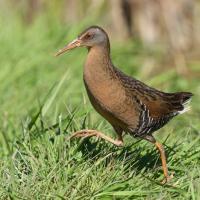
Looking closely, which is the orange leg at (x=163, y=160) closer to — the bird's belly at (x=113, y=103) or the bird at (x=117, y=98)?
the bird at (x=117, y=98)

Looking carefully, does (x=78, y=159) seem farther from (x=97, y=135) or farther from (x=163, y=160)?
(x=163, y=160)

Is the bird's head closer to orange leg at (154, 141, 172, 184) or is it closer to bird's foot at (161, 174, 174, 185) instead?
orange leg at (154, 141, 172, 184)

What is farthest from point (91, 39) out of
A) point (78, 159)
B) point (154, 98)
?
point (78, 159)

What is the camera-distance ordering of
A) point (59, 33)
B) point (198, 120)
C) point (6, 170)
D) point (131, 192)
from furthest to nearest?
point (59, 33) → point (198, 120) → point (6, 170) → point (131, 192)

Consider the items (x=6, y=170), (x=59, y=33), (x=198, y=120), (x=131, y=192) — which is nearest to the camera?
(x=131, y=192)

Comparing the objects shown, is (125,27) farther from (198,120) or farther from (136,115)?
(136,115)

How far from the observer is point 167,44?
1315 centimetres

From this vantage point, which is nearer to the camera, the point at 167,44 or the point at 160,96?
the point at 160,96

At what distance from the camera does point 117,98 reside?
577 centimetres

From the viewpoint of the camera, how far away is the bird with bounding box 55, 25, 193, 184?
575 centimetres

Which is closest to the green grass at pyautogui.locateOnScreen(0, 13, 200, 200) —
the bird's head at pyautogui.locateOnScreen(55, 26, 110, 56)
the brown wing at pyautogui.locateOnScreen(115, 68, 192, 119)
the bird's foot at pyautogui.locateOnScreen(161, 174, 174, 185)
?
the bird's foot at pyautogui.locateOnScreen(161, 174, 174, 185)

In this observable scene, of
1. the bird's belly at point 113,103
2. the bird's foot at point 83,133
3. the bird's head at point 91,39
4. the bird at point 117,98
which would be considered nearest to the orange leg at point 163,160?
the bird at point 117,98

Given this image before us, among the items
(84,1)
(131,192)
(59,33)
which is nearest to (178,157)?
(131,192)

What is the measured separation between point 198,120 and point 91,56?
8.22 feet
